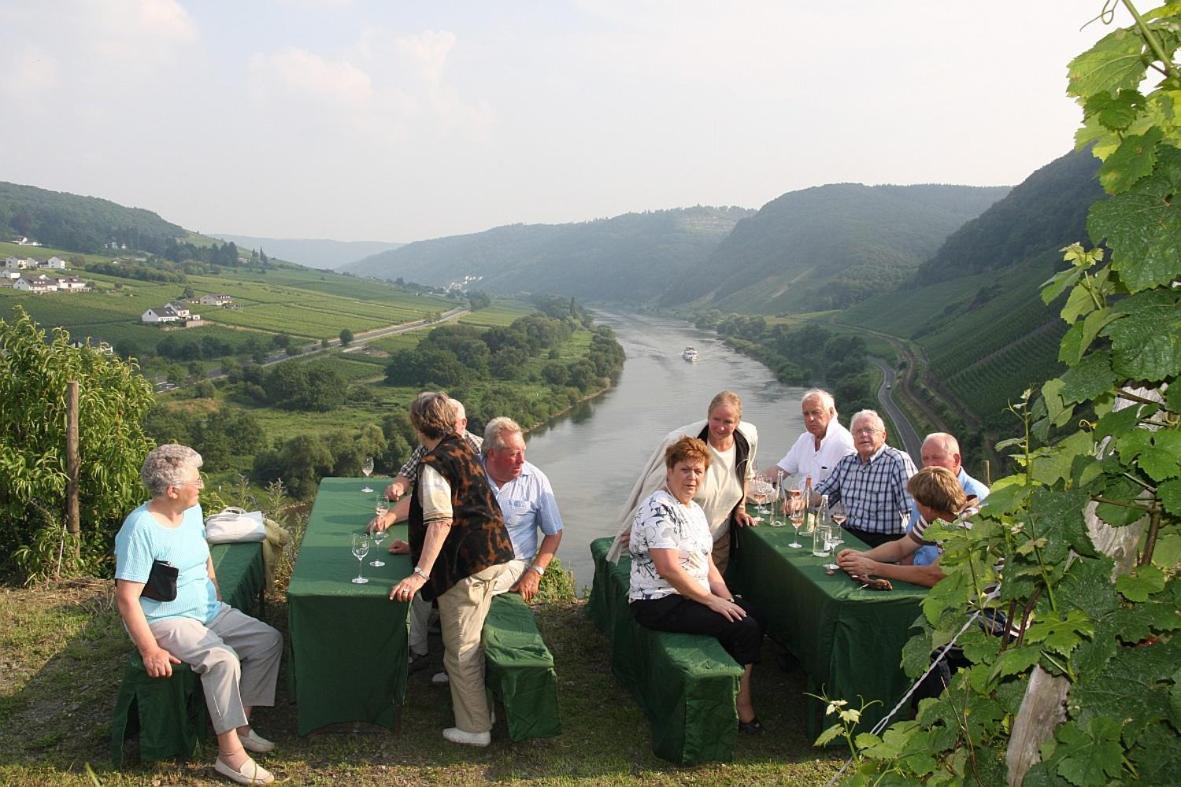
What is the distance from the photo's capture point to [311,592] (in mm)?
3756

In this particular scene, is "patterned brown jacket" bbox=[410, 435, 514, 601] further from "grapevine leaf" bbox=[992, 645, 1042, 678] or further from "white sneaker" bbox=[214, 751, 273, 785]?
"grapevine leaf" bbox=[992, 645, 1042, 678]

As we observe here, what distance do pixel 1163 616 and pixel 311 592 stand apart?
3.27 meters

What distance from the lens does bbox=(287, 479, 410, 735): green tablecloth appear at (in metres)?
3.80

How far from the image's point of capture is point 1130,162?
1302 millimetres

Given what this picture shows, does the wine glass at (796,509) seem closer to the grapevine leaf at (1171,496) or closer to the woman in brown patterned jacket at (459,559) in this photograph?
the woman in brown patterned jacket at (459,559)

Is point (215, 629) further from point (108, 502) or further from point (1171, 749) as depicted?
point (1171, 749)

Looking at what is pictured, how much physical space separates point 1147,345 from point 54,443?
6.42 metres

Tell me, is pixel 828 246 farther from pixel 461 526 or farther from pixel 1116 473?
pixel 1116 473

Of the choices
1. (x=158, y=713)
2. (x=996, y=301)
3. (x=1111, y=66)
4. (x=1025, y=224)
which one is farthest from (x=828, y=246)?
(x=1111, y=66)

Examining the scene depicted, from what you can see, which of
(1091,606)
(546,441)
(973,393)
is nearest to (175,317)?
(546,441)

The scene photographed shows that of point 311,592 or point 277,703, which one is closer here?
point 311,592

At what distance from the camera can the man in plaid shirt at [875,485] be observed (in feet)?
15.9

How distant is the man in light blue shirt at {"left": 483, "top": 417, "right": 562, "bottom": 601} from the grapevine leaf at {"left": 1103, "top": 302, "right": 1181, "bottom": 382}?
3.37m

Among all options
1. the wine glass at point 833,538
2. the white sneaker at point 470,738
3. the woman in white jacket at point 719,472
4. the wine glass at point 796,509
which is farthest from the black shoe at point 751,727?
the white sneaker at point 470,738
